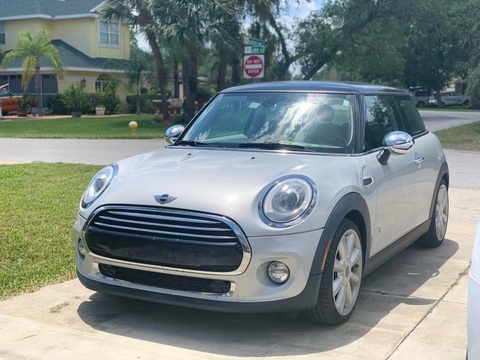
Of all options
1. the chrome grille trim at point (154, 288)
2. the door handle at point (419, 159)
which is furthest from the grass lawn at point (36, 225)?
the door handle at point (419, 159)

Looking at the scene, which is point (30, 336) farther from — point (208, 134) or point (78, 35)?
point (78, 35)

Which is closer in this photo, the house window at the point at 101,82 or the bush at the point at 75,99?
the bush at the point at 75,99

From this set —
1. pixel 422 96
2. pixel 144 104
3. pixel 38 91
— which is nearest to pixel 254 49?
pixel 38 91

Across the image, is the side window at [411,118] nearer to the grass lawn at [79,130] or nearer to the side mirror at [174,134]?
the side mirror at [174,134]

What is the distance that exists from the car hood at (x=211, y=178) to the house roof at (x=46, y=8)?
3660 centimetres

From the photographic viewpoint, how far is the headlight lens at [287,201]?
4.18m

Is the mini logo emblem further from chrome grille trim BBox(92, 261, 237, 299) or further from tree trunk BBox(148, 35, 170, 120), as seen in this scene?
tree trunk BBox(148, 35, 170, 120)

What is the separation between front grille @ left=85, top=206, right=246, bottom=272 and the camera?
13.5 feet

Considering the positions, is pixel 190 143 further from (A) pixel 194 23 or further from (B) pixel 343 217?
(A) pixel 194 23

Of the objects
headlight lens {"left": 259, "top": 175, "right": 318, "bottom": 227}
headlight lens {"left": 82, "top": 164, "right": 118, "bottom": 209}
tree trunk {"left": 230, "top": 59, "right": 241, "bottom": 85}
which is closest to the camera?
headlight lens {"left": 259, "top": 175, "right": 318, "bottom": 227}

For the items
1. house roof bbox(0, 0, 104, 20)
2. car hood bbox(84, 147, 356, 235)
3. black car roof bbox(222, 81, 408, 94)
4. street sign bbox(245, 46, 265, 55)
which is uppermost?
house roof bbox(0, 0, 104, 20)

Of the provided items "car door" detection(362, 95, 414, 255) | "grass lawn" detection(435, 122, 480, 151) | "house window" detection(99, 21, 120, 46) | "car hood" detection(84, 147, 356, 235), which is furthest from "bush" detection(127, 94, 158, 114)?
"car hood" detection(84, 147, 356, 235)

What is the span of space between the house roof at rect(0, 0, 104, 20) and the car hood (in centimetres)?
3660

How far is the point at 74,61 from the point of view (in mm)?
38844
